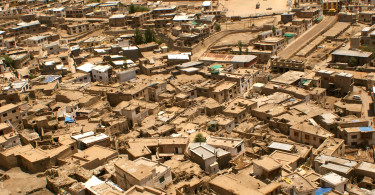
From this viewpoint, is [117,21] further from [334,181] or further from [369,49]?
[334,181]

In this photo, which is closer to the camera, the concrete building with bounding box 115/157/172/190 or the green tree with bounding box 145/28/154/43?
the concrete building with bounding box 115/157/172/190

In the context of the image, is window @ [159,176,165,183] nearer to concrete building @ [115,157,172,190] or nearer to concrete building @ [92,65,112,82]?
concrete building @ [115,157,172,190]

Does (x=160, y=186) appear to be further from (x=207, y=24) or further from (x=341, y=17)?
(x=341, y=17)

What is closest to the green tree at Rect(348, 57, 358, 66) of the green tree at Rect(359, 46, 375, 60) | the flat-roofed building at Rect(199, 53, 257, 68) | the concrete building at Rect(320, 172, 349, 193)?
the green tree at Rect(359, 46, 375, 60)

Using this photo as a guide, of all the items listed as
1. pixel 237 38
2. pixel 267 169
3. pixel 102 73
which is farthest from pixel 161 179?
pixel 237 38

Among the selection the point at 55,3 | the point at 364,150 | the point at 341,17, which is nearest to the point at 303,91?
the point at 364,150
